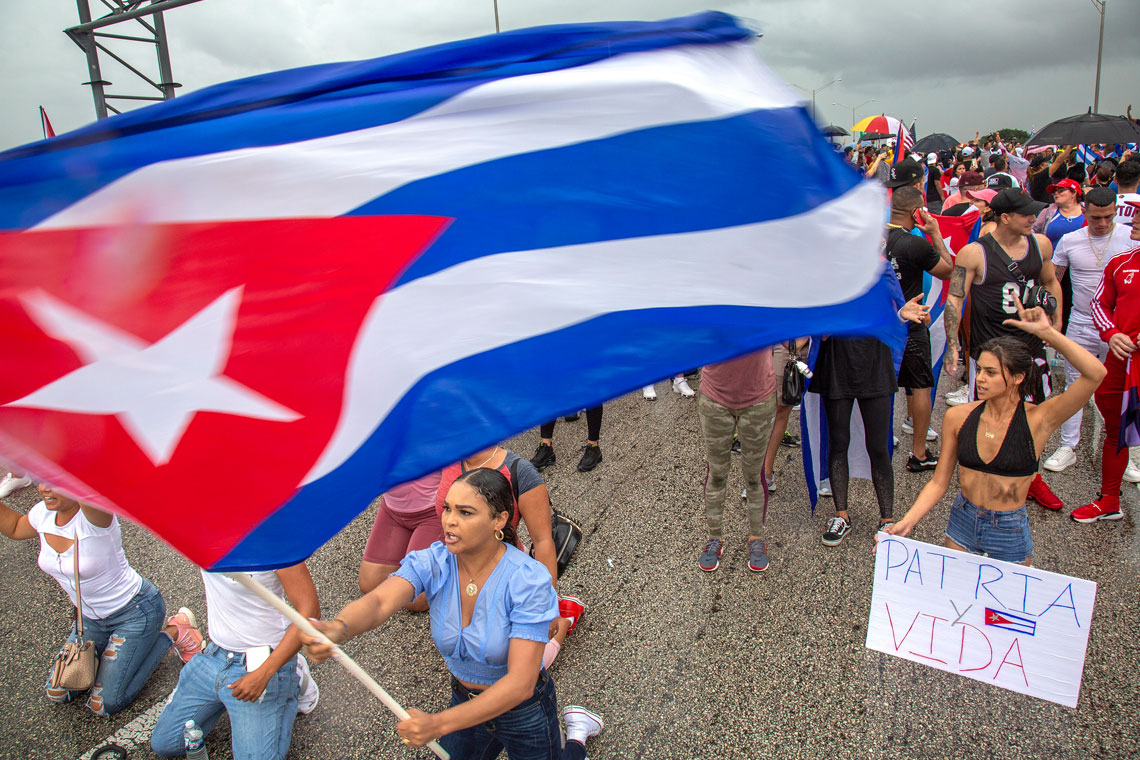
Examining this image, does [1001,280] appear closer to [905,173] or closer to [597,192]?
[905,173]

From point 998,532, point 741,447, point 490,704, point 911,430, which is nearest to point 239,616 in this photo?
point 490,704

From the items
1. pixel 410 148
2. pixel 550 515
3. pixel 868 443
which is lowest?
pixel 868 443

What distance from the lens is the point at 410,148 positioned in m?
1.78

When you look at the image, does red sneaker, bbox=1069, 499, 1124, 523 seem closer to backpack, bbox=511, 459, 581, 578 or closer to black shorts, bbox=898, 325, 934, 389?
black shorts, bbox=898, 325, 934, 389

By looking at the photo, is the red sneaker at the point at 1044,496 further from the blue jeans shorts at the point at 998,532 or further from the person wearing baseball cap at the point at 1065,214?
the person wearing baseball cap at the point at 1065,214

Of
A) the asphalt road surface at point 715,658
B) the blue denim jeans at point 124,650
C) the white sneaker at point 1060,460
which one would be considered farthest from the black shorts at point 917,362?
the blue denim jeans at point 124,650

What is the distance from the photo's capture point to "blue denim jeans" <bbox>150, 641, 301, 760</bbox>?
3082 millimetres

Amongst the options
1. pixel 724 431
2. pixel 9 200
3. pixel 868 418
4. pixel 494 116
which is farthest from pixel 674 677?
pixel 9 200

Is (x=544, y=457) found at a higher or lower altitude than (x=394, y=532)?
lower

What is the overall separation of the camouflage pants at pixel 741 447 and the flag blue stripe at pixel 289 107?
269 centimetres

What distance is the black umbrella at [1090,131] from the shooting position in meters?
12.7

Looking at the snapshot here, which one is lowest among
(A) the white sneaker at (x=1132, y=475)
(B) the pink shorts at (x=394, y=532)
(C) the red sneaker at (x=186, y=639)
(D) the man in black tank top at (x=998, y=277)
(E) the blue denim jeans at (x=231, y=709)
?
(A) the white sneaker at (x=1132, y=475)

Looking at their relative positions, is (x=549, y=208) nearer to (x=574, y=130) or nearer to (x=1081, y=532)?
(x=574, y=130)

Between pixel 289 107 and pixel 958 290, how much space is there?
15.4 ft
